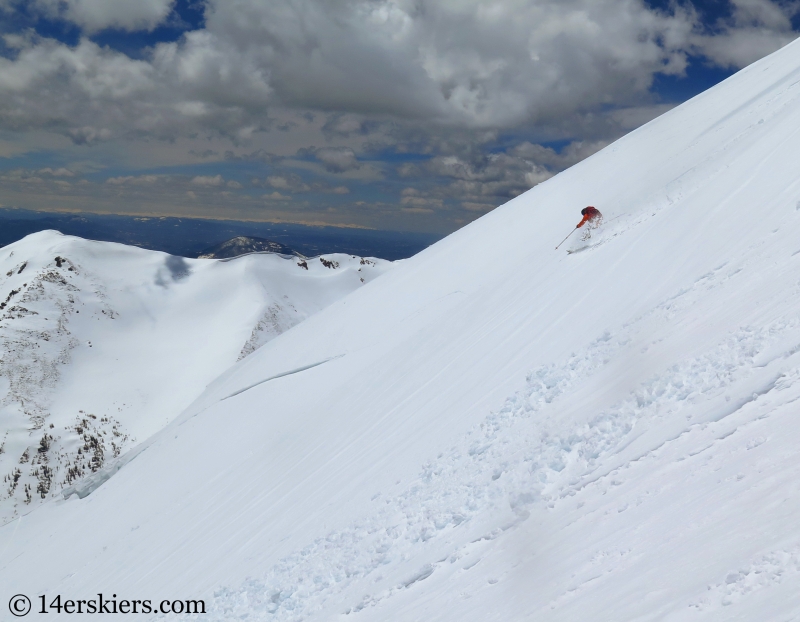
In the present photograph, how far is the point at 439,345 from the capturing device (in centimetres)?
1650

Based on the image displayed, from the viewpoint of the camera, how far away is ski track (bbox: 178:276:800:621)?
23.6ft

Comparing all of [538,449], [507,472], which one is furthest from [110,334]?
[538,449]

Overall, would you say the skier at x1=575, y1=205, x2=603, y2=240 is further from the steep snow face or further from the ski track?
the steep snow face

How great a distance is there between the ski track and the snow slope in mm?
39

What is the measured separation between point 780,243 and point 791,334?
348 cm

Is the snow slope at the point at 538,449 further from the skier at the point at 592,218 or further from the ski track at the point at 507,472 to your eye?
the skier at the point at 592,218

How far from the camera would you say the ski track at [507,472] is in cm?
719

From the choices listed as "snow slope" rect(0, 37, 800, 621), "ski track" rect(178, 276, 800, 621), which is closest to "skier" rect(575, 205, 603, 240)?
"snow slope" rect(0, 37, 800, 621)

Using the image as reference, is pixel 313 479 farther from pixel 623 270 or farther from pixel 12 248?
pixel 12 248

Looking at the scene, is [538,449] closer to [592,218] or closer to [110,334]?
[592,218]

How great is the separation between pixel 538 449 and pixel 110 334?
331 feet

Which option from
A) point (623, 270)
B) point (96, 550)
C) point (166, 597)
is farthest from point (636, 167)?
Answer: point (96, 550)

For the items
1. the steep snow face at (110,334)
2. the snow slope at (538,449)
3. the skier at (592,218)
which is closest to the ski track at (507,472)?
the snow slope at (538,449)

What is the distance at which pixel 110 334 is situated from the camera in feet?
314
